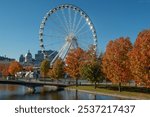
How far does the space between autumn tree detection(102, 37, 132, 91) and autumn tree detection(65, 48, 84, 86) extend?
68.0ft

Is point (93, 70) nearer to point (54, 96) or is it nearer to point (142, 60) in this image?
point (54, 96)

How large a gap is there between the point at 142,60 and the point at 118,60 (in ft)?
45.7

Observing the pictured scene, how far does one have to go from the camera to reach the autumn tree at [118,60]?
246 feet

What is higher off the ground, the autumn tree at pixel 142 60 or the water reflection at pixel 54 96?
the autumn tree at pixel 142 60

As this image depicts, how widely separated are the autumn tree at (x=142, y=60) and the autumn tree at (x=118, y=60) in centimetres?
821

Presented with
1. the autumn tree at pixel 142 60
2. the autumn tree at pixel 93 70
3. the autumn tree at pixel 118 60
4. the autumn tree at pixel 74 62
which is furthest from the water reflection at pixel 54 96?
the autumn tree at pixel 74 62

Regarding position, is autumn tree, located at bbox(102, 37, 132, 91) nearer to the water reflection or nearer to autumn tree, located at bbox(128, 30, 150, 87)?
the water reflection

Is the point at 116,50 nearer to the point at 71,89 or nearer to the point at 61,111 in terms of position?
the point at 71,89

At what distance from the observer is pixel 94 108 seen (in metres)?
22.0

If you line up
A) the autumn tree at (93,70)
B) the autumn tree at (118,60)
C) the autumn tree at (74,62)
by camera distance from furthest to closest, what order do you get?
the autumn tree at (74,62)
the autumn tree at (93,70)
the autumn tree at (118,60)

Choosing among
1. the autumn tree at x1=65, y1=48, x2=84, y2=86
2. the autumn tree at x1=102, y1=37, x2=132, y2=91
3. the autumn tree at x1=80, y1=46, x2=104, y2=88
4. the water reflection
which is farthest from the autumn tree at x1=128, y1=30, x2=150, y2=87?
the autumn tree at x1=65, y1=48, x2=84, y2=86

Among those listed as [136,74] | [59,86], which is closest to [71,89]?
[59,86]

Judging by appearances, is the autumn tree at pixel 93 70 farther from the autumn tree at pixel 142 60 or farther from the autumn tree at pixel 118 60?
the autumn tree at pixel 142 60

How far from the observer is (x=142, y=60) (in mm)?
63375
